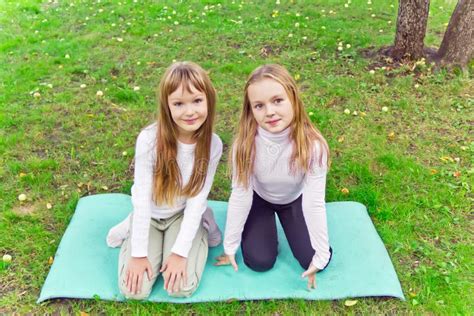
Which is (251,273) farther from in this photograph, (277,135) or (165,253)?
(277,135)

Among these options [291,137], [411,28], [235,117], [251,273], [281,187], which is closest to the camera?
[291,137]

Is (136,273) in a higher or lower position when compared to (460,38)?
lower

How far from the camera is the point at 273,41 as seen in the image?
663 centimetres

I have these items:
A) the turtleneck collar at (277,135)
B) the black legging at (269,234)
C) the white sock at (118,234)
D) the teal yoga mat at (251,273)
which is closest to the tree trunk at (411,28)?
the teal yoga mat at (251,273)

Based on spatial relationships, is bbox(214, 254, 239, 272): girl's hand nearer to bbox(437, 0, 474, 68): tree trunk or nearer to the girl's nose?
the girl's nose

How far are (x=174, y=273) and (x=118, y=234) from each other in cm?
66

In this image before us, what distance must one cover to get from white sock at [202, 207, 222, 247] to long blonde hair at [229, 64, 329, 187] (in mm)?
558

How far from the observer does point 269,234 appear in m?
3.20

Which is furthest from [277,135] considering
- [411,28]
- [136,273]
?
[411,28]

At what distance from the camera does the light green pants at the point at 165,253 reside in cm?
287

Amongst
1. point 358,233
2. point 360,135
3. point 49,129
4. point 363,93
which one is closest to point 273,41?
point 363,93

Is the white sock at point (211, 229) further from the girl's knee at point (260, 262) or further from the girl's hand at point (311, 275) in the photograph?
the girl's hand at point (311, 275)

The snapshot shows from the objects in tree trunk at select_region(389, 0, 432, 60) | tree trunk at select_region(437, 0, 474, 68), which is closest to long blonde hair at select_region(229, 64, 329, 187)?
tree trunk at select_region(389, 0, 432, 60)

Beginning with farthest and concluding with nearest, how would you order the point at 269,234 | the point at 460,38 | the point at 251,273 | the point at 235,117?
the point at 460,38 < the point at 235,117 < the point at 269,234 < the point at 251,273
